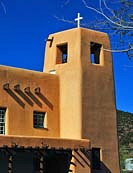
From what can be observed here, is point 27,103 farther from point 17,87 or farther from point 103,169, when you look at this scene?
point 103,169

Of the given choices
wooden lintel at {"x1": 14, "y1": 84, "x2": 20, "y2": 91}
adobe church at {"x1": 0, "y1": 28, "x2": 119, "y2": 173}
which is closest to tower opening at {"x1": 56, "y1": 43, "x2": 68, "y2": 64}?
adobe church at {"x1": 0, "y1": 28, "x2": 119, "y2": 173}

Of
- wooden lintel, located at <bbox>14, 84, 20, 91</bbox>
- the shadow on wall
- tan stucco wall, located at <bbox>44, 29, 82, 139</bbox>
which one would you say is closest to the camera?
wooden lintel, located at <bbox>14, 84, 20, 91</bbox>

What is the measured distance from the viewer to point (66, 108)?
2542cm

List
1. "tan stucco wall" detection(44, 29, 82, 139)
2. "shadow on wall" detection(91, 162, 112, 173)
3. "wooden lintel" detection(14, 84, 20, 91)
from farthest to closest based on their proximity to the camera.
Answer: "shadow on wall" detection(91, 162, 112, 173) → "tan stucco wall" detection(44, 29, 82, 139) → "wooden lintel" detection(14, 84, 20, 91)

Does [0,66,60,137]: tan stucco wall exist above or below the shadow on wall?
above

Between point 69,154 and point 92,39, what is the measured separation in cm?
697

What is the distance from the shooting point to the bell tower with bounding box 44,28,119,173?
25.0 metres

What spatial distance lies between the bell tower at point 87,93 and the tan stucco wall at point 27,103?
51 centimetres

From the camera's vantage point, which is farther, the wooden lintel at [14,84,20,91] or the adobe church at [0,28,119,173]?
the wooden lintel at [14,84,20,91]

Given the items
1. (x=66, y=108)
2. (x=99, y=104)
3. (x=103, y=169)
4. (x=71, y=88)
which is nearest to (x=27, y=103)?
(x=66, y=108)

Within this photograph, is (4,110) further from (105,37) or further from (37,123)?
(105,37)

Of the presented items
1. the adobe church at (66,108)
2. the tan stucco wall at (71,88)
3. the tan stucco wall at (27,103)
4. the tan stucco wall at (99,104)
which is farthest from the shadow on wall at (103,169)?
the tan stucco wall at (27,103)

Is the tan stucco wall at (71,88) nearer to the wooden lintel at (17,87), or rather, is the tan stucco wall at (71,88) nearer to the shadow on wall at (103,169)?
the shadow on wall at (103,169)

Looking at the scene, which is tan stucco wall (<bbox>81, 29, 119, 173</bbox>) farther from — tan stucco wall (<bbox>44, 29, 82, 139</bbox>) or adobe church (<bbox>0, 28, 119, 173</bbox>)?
tan stucco wall (<bbox>44, 29, 82, 139</bbox>)
